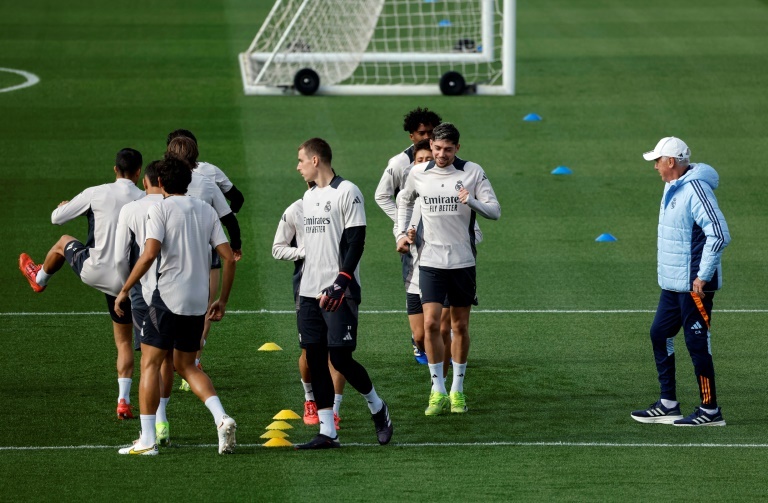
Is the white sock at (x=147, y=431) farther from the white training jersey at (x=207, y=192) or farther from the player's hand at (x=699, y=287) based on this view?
the player's hand at (x=699, y=287)

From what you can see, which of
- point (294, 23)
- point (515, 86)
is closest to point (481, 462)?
point (294, 23)

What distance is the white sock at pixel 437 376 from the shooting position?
9.53 metres

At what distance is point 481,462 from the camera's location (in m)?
8.31

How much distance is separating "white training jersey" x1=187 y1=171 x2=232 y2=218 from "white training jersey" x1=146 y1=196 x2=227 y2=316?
1136 millimetres

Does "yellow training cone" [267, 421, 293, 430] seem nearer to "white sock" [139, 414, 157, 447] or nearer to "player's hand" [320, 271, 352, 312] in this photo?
"white sock" [139, 414, 157, 447]

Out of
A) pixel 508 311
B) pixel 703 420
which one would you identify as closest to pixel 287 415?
pixel 703 420

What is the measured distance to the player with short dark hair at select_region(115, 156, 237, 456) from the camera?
8227mm

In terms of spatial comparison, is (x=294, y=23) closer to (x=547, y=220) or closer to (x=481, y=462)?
(x=547, y=220)

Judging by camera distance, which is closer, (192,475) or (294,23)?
(192,475)

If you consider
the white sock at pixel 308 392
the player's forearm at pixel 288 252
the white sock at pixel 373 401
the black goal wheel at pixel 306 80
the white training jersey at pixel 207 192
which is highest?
the black goal wheel at pixel 306 80

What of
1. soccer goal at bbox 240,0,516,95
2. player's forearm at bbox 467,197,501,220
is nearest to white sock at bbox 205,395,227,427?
player's forearm at bbox 467,197,501,220

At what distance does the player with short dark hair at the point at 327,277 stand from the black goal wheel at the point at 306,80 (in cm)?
1363

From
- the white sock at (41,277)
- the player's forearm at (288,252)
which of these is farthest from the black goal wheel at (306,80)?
the player's forearm at (288,252)

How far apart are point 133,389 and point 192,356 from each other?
2.06 metres
